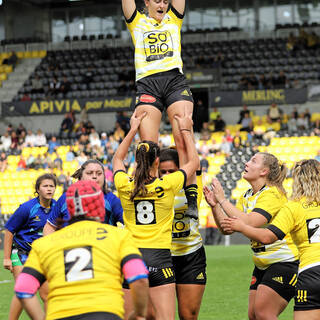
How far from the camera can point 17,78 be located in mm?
31625

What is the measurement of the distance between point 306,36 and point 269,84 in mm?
4224

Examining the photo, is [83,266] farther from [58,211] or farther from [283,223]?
[58,211]

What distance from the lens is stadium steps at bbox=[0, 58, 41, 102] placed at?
30734 mm

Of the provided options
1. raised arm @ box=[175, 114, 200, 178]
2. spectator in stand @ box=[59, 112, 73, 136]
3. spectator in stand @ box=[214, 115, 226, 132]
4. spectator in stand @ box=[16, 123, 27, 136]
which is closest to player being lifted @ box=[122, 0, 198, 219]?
raised arm @ box=[175, 114, 200, 178]

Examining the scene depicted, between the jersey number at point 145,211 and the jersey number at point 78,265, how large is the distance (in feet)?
4.95

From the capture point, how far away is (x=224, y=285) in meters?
11.2

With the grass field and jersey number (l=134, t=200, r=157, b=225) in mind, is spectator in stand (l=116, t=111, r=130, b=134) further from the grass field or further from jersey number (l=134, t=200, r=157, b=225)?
jersey number (l=134, t=200, r=157, b=225)

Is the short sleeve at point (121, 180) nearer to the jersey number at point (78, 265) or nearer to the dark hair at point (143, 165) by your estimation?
the dark hair at point (143, 165)

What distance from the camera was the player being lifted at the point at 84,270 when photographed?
3533mm

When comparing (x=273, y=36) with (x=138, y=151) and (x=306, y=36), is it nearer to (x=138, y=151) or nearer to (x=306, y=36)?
(x=306, y=36)

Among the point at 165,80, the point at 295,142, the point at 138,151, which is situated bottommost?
the point at 295,142

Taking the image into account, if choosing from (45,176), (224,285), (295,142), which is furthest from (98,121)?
→ (45,176)

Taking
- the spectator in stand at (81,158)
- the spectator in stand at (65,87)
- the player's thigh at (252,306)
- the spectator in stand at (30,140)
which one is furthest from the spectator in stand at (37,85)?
the player's thigh at (252,306)

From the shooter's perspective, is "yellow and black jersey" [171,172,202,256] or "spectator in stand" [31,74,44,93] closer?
"yellow and black jersey" [171,172,202,256]
